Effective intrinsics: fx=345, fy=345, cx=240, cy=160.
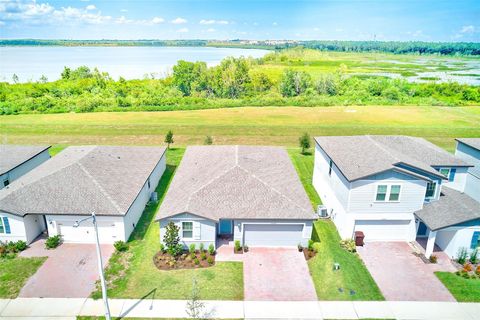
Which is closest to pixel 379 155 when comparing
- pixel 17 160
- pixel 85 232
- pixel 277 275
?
pixel 277 275

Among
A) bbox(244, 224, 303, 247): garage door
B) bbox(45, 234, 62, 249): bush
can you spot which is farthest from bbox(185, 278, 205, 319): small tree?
bbox(45, 234, 62, 249): bush

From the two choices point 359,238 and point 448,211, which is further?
point 359,238

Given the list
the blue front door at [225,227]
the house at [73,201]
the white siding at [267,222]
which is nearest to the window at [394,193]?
the white siding at [267,222]

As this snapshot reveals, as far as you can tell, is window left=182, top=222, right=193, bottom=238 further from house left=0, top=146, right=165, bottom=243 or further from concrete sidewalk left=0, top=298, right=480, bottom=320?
concrete sidewalk left=0, top=298, right=480, bottom=320

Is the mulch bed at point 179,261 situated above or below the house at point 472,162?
below

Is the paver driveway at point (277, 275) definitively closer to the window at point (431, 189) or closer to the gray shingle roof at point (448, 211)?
the gray shingle roof at point (448, 211)

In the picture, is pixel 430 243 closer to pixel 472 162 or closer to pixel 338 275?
pixel 338 275

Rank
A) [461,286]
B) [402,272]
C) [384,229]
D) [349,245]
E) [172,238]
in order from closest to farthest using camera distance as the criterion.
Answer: [461,286], [402,272], [172,238], [349,245], [384,229]
